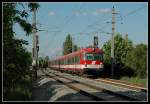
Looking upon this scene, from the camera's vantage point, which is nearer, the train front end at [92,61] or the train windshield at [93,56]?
the train front end at [92,61]

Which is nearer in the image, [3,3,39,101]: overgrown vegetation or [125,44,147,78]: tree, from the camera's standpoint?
[3,3,39,101]: overgrown vegetation

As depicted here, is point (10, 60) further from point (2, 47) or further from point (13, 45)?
point (2, 47)

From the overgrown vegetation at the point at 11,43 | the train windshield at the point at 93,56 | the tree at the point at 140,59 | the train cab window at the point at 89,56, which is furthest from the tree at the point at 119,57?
the overgrown vegetation at the point at 11,43

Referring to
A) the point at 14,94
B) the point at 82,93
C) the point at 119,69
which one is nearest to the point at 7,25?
the point at 14,94

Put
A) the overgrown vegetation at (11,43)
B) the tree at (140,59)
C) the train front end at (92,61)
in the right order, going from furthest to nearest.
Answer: the train front end at (92,61), the tree at (140,59), the overgrown vegetation at (11,43)

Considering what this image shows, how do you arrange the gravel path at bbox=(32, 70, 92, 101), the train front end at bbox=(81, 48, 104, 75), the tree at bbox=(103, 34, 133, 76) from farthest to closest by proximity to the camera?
1. the tree at bbox=(103, 34, 133, 76)
2. the train front end at bbox=(81, 48, 104, 75)
3. the gravel path at bbox=(32, 70, 92, 101)

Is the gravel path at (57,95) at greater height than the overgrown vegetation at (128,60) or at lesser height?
lesser

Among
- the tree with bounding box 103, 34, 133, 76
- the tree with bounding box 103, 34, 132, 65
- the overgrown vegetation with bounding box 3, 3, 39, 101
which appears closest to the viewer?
the overgrown vegetation with bounding box 3, 3, 39, 101

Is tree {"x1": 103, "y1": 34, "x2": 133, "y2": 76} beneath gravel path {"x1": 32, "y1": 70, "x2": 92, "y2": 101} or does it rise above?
above

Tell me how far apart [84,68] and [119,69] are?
21.4 ft

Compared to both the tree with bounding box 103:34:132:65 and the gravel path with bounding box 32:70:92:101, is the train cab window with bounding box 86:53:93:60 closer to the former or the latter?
the tree with bounding box 103:34:132:65

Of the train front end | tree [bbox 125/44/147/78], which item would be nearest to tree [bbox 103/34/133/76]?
the train front end

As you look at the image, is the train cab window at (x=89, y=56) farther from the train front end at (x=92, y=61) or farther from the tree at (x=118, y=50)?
the tree at (x=118, y=50)

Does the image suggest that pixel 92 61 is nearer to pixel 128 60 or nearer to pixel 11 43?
pixel 128 60
